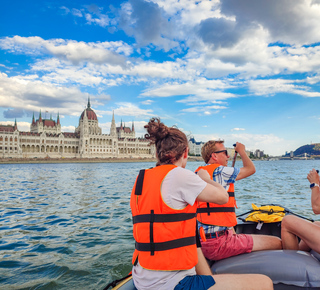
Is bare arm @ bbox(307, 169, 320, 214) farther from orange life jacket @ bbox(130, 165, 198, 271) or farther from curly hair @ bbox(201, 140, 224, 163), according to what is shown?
orange life jacket @ bbox(130, 165, 198, 271)

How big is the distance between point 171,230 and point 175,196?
0.30 m

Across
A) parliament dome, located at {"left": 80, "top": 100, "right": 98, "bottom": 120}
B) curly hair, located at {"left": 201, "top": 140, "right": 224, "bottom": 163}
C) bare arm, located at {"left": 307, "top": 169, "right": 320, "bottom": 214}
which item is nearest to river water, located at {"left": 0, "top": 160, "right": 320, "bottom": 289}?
curly hair, located at {"left": 201, "top": 140, "right": 224, "bottom": 163}

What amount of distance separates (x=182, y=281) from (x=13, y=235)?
6.73 m

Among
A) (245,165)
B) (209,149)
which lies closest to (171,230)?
(209,149)

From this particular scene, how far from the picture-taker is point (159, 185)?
2.19 m

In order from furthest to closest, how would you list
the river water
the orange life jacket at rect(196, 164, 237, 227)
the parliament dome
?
the parliament dome < the river water < the orange life jacket at rect(196, 164, 237, 227)

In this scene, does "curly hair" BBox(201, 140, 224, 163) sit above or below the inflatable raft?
above

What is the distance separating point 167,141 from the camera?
2365 millimetres

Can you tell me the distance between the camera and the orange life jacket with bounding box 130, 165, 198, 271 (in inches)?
86.6

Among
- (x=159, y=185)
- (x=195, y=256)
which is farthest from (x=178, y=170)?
(x=195, y=256)

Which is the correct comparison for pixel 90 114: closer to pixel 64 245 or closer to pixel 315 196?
pixel 64 245

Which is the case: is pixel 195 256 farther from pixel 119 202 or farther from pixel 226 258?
pixel 119 202

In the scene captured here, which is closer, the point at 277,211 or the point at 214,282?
the point at 214,282

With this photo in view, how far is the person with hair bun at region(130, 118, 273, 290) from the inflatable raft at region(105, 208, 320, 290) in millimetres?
530
